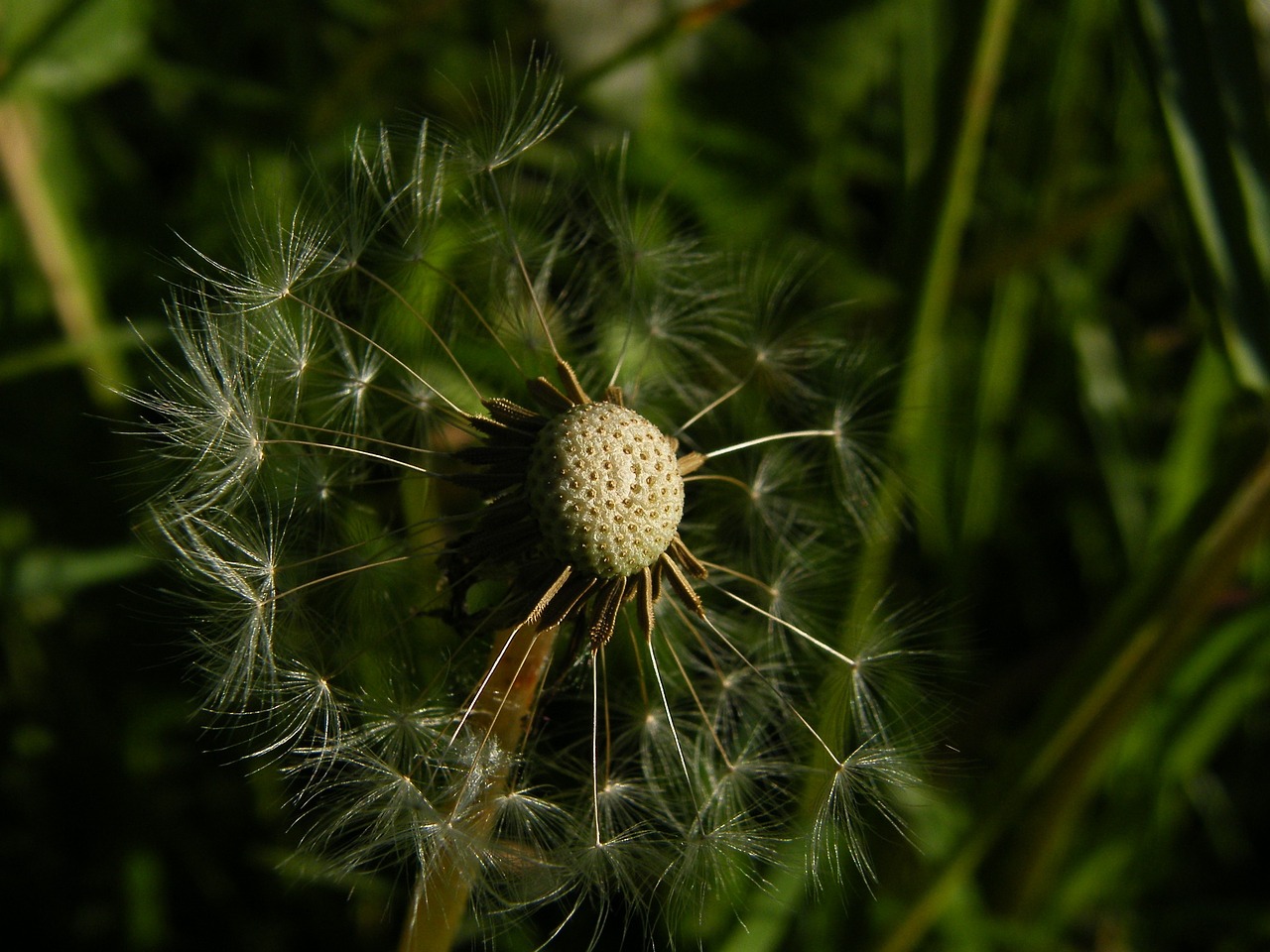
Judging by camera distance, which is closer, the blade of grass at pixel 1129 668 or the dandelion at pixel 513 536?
the dandelion at pixel 513 536

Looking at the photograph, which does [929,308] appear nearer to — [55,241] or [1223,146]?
[1223,146]

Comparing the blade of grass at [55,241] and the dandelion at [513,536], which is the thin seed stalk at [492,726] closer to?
the dandelion at [513,536]

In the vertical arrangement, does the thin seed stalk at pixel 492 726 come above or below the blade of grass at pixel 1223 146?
below

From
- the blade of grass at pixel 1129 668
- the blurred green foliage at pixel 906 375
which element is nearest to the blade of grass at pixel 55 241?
the blurred green foliage at pixel 906 375

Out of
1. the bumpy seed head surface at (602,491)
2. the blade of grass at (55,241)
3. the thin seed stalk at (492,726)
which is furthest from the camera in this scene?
the blade of grass at (55,241)

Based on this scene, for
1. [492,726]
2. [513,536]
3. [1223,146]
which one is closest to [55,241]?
[513,536]

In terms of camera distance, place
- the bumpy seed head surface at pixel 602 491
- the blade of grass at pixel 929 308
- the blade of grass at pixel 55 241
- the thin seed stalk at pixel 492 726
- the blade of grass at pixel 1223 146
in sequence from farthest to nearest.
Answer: the blade of grass at pixel 55 241 → the blade of grass at pixel 929 308 → the blade of grass at pixel 1223 146 → the thin seed stalk at pixel 492 726 → the bumpy seed head surface at pixel 602 491

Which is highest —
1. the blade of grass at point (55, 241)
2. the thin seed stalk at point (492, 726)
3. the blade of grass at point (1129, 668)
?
the blade of grass at point (55, 241)
